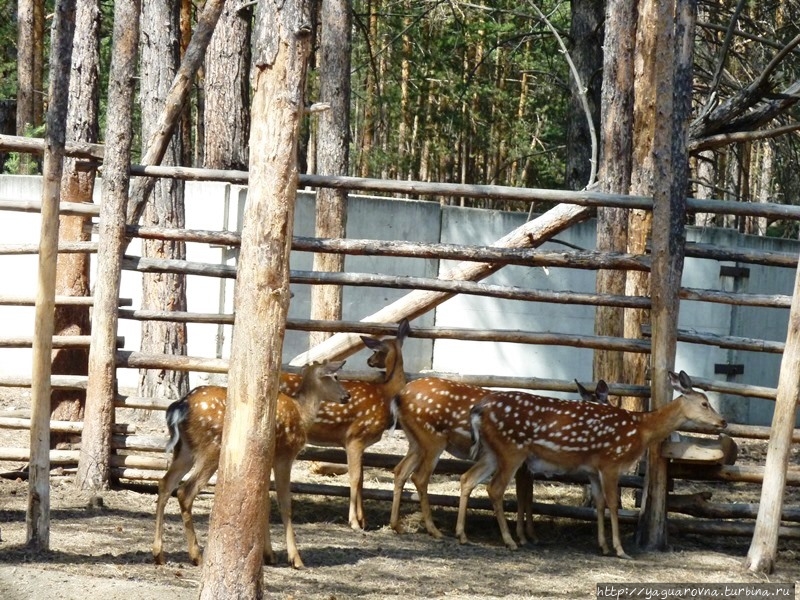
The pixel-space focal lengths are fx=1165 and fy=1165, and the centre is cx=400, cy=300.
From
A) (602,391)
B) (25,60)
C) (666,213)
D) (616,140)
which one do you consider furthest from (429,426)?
(25,60)

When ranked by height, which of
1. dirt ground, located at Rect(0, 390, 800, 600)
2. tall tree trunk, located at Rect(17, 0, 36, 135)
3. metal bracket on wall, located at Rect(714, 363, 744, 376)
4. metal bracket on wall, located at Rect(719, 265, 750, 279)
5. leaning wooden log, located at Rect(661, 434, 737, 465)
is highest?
tall tree trunk, located at Rect(17, 0, 36, 135)

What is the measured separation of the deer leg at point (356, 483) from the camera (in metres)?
7.50

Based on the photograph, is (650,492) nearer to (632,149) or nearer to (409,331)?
(409,331)

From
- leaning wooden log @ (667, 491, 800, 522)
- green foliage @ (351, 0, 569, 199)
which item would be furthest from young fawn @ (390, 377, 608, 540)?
green foliage @ (351, 0, 569, 199)

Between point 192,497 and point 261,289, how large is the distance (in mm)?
1962

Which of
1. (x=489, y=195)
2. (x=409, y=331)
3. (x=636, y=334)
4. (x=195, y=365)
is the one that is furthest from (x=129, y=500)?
(x=636, y=334)

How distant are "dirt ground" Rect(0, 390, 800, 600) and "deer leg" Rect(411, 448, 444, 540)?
81mm

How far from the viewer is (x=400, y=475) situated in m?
7.58

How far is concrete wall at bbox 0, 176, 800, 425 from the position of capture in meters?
14.4

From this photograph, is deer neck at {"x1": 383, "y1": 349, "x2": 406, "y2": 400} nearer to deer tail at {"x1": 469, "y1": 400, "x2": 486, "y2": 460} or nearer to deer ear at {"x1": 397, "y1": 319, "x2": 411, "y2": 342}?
deer ear at {"x1": 397, "y1": 319, "x2": 411, "y2": 342}

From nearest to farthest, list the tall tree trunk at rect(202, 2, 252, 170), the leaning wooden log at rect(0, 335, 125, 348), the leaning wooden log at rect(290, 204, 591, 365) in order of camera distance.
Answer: the leaning wooden log at rect(0, 335, 125, 348) → the leaning wooden log at rect(290, 204, 591, 365) → the tall tree trunk at rect(202, 2, 252, 170)

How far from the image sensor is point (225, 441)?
487 cm

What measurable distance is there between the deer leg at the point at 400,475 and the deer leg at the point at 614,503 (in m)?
1.23

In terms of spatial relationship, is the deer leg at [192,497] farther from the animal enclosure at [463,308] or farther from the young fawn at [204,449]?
the animal enclosure at [463,308]
